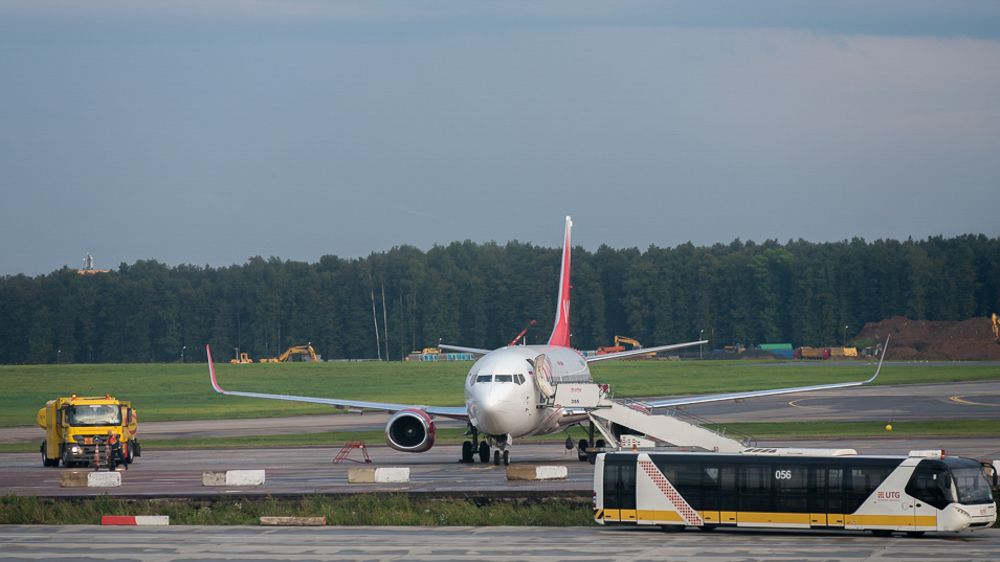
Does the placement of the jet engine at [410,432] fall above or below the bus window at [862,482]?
above

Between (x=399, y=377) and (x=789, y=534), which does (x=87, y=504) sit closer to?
(x=789, y=534)

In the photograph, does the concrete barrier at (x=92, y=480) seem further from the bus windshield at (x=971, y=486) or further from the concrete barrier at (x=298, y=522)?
the bus windshield at (x=971, y=486)

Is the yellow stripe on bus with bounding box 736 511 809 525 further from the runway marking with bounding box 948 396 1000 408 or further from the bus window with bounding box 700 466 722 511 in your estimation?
the runway marking with bounding box 948 396 1000 408

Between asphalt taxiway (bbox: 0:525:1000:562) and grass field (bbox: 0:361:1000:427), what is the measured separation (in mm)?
62868

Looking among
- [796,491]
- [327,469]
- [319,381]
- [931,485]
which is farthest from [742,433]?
[319,381]

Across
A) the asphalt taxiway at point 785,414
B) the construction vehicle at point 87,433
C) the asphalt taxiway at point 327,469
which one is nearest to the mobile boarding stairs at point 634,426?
the asphalt taxiway at point 327,469

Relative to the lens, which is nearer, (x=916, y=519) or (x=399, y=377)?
(x=916, y=519)

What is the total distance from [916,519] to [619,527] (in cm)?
719

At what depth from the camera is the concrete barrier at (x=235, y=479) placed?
142ft

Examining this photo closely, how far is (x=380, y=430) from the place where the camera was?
76.1 m

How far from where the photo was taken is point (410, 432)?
52.0 meters

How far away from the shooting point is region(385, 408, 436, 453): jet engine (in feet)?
169

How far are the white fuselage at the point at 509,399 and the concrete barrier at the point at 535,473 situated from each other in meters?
4.77

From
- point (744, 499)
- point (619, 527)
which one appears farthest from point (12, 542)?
point (744, 499)
